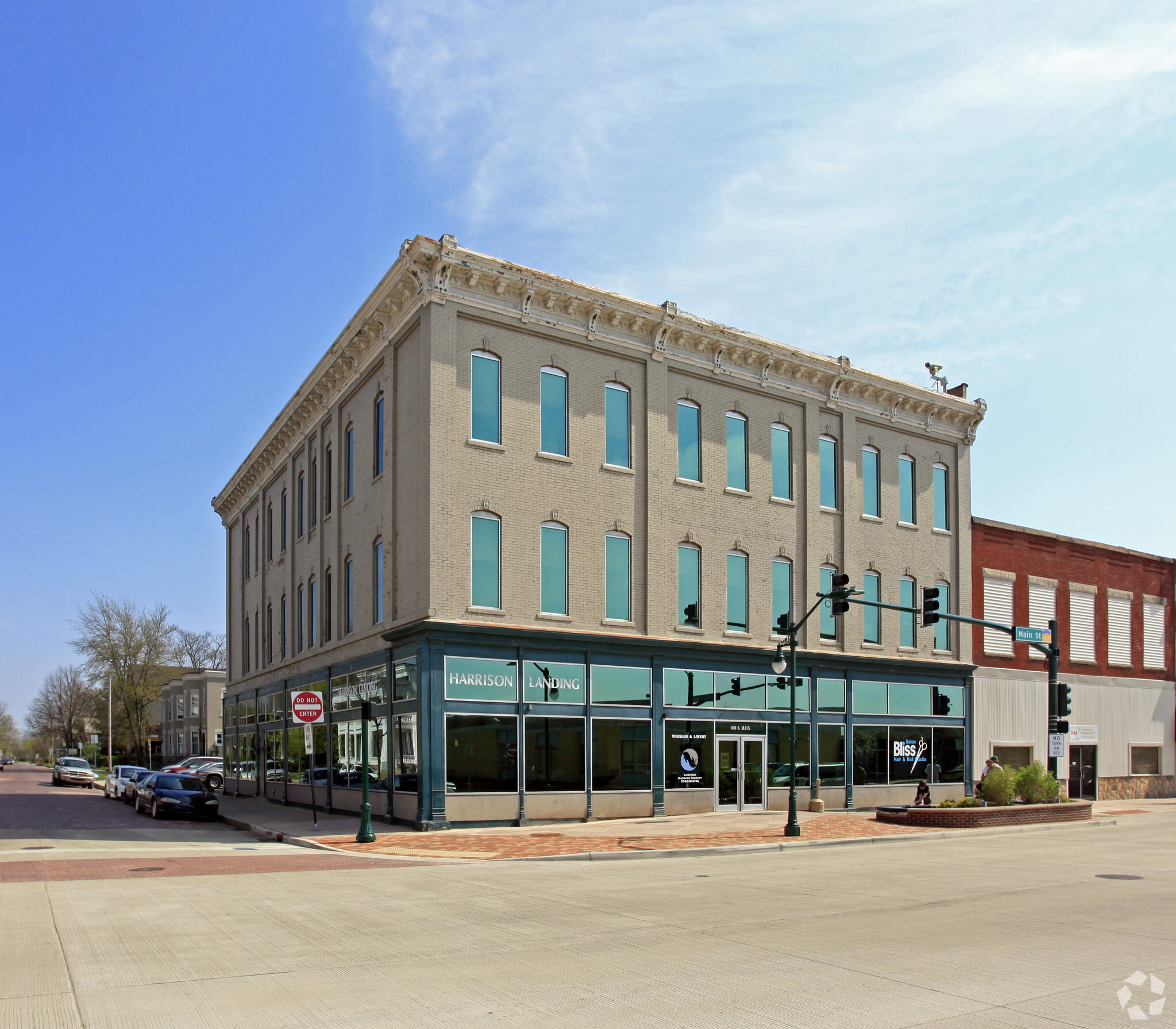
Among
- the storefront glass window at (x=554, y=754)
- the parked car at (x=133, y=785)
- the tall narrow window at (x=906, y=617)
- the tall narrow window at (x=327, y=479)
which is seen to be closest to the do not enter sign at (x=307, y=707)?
the storefront glass window at (x=554, y=754)

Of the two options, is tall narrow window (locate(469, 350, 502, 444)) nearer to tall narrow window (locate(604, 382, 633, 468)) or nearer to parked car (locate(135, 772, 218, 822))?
tall narrow window (locate(604, 382, 633, 468))

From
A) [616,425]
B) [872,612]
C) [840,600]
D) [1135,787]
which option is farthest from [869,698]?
[1135,787]

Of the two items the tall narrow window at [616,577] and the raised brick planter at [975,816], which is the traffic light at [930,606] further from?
the tall narrow window at [616,577]

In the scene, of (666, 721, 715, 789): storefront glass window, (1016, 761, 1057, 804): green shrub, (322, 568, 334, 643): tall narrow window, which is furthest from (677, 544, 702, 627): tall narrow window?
(322, 568, 334, 643): tall narrow window

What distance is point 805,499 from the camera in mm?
33406

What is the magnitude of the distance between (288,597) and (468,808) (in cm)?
1651

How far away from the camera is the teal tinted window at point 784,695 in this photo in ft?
103

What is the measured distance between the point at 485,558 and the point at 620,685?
5.07m

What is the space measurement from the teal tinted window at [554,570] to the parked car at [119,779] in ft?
72.4

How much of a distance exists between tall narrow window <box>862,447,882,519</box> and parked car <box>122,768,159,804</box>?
86.3 ft

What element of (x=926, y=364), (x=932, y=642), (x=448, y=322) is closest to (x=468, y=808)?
(x=448, y=322)

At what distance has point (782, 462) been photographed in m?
33.3

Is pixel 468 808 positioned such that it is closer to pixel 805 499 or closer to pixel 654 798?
pixel 654 798

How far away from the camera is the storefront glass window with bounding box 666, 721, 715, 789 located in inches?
1137
